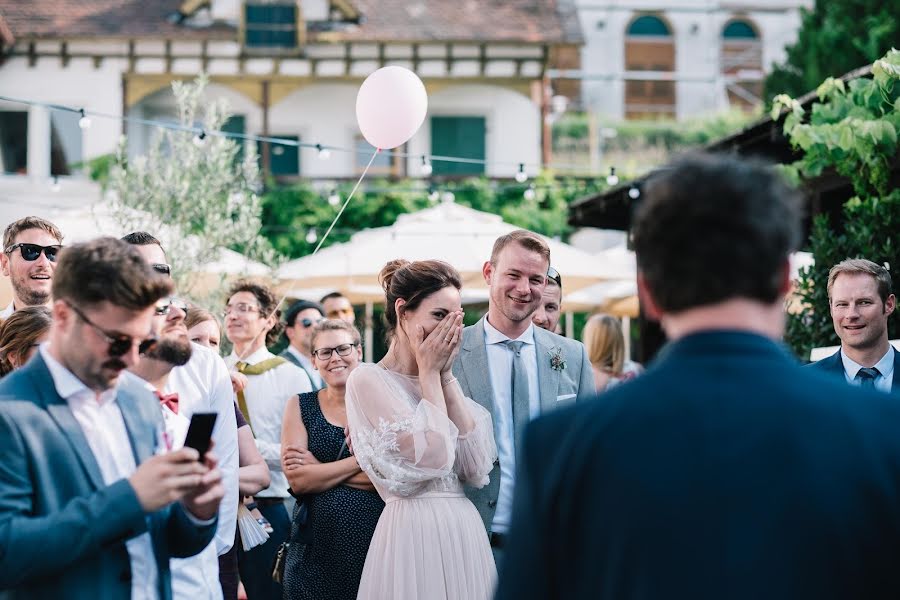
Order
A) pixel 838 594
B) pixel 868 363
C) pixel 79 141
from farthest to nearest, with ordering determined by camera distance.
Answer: pixel 79 141 → pixel 868 363 → pixel 838 594

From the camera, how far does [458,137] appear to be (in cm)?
2462

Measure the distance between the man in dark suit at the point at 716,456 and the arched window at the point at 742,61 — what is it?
36.0 metres

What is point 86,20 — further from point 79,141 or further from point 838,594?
point 838,594

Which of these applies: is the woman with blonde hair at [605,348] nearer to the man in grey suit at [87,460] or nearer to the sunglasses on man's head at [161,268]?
the sunglasses on man's head at [161,268]

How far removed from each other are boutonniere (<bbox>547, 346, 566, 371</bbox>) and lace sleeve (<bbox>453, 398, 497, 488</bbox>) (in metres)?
0.74

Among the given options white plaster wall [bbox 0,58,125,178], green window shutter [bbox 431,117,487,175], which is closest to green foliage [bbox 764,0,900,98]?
green window shutter [bbox 431,117,487,175]

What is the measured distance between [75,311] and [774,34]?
126ft

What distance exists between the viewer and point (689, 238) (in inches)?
82.3

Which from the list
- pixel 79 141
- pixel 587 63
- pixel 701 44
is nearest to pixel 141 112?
pixel 79 141

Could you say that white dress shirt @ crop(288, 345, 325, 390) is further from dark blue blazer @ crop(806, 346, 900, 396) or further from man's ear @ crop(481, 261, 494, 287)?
dark blue blazer @ crop(806, 346, 900, 396)

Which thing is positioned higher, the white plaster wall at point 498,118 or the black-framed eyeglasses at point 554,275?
the white plaster wall at point 498,118

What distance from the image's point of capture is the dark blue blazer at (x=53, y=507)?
265 cm

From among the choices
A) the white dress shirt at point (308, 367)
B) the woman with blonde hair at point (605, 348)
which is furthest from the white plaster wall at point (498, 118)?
the white dress shirt at point (308, 367)

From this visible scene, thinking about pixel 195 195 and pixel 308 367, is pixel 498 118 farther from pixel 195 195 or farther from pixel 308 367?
pixel 308 367
